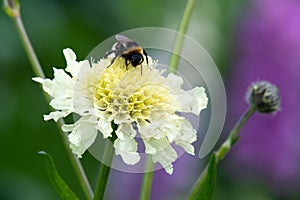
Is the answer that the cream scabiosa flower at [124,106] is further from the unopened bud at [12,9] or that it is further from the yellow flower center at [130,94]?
the unopened bud at [12,9]

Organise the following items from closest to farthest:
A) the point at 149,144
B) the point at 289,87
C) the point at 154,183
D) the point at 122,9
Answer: the point at 149,144 < the point at 154,183 < the point at 289,87 < the point at 122,9

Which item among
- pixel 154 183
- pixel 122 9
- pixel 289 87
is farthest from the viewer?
pixel 122 9

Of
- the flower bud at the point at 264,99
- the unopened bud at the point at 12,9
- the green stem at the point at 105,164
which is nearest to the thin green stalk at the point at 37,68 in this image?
the unopened bud at the point at 12,9

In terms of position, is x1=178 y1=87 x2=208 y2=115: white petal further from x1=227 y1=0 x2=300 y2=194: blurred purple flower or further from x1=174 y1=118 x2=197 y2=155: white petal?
x1=227 y1=0 x2=300 y2=194: blurred purple flower

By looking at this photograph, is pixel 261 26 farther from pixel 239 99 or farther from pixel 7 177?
pixel 7 177

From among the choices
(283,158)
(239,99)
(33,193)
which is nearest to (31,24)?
(33,193)

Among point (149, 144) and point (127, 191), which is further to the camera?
point (127, 191)

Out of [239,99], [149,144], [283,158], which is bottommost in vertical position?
[283,158]

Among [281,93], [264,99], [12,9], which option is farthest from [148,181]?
[281,93]
